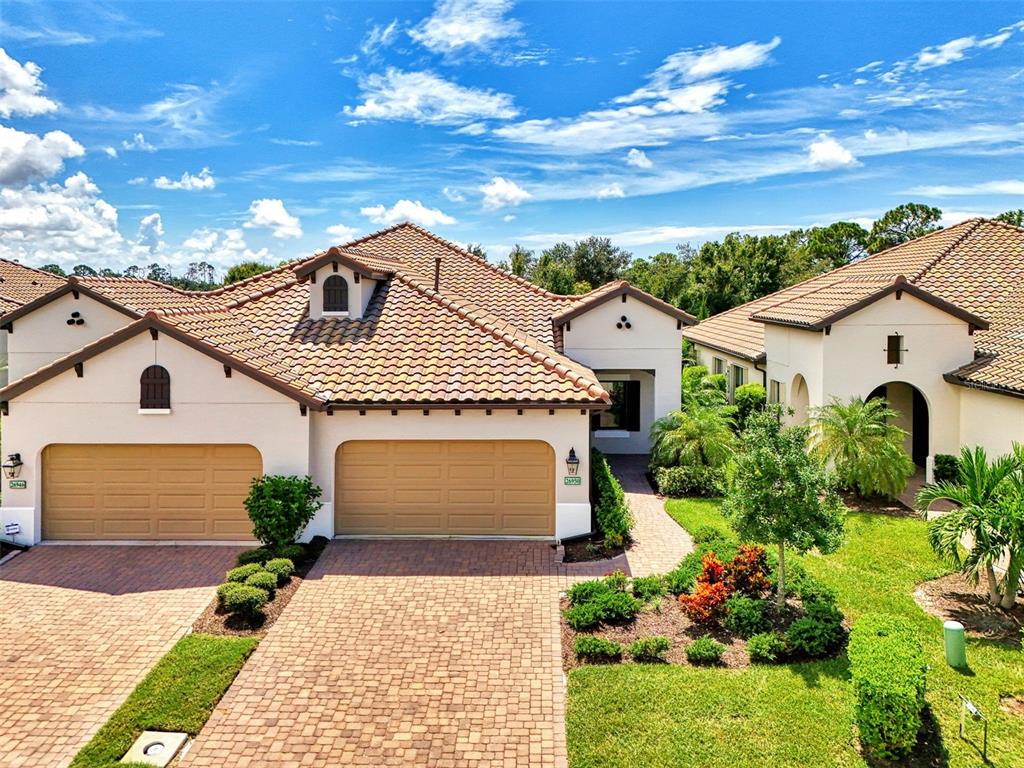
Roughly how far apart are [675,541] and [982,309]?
537 inches

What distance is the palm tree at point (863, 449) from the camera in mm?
18391

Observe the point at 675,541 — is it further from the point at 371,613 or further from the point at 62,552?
the point at 62,552

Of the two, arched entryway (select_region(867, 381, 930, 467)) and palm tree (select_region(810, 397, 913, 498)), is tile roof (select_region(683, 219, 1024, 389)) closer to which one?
palm tree (select_region(810, 397, 913, 498))

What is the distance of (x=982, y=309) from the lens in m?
21.7

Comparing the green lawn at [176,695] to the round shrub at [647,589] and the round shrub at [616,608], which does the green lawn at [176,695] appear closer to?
the round shrub at [616,608]

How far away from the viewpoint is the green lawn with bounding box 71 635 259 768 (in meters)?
8.63

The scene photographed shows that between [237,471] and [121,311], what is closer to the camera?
[237,471]

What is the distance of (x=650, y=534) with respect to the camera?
16.6 m

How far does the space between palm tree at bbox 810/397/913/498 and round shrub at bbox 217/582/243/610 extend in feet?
46.2

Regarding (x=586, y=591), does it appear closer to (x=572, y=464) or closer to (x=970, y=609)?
(x=572, y=464)

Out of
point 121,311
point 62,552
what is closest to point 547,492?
point 62,552

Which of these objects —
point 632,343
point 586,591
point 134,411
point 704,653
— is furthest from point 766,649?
point 632,343

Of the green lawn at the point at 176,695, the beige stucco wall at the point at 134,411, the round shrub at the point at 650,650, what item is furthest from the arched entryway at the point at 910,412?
the green lawn at the point at 176,695

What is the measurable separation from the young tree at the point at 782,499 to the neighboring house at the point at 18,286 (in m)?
30.6
